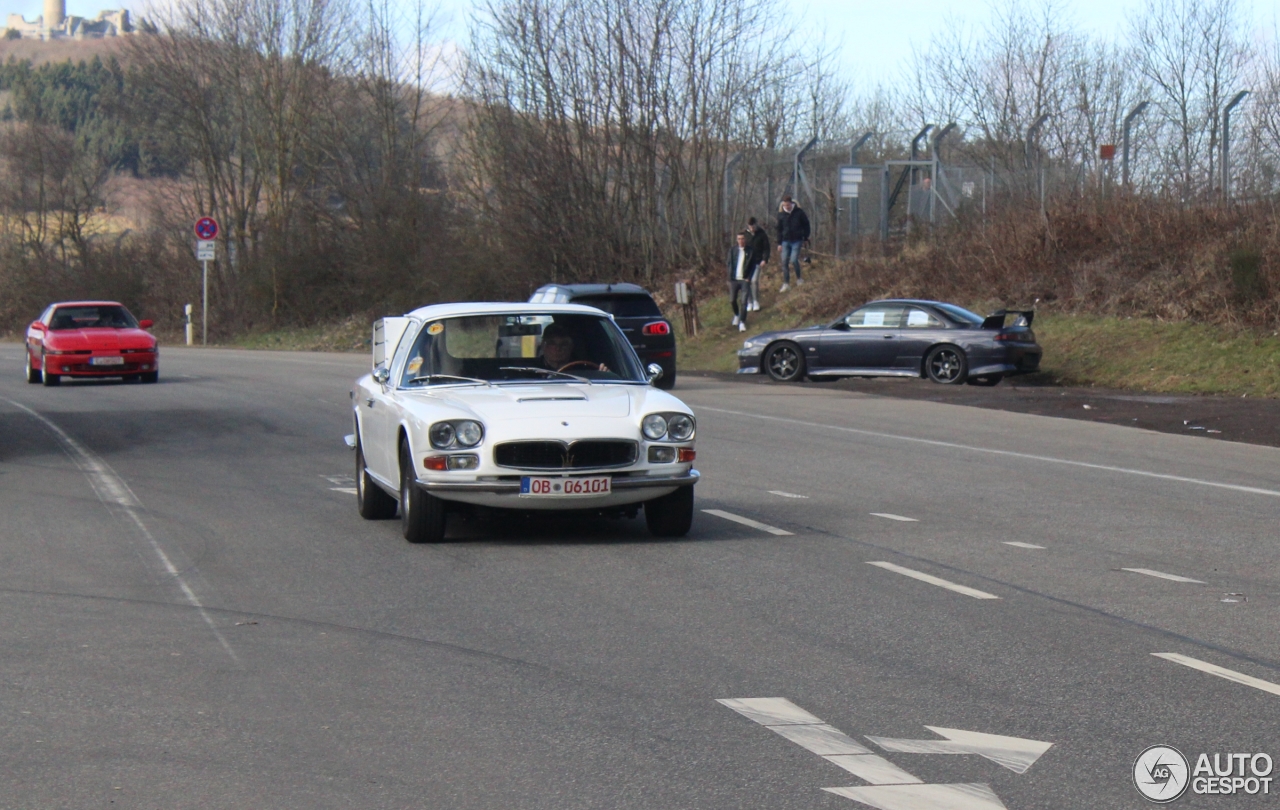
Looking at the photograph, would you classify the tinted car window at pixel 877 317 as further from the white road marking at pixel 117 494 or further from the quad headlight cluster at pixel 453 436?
the quad headlight cluster at pixel 453 436

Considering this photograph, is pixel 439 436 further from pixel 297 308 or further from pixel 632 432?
pixel 297 308

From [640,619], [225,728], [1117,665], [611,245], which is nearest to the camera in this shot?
[225,728]

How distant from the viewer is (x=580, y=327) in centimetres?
1060

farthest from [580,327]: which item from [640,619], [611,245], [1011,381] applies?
[611,245]

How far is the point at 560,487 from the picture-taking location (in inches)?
355

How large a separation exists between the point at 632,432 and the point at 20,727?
451 centimetres

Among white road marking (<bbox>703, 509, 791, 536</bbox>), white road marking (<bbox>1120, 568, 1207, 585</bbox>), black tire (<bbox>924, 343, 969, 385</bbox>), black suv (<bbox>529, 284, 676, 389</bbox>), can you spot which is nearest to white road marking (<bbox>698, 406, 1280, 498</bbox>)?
black suv (<bbox>529, 284, 676, 389</bbox>)

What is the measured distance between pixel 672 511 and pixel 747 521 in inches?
42.5

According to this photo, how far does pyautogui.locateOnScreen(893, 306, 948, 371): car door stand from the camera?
80.9 feet

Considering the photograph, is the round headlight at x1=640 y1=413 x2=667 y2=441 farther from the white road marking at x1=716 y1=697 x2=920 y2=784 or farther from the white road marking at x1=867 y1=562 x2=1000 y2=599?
the white road marking at x1=716 y1=697 x2=920 y2=784

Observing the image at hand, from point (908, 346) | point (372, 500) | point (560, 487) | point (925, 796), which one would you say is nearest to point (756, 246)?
point (908, 346)

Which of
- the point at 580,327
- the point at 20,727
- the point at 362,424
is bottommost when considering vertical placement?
the point at 20,727

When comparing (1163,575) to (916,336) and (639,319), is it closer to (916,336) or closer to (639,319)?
(639,319)

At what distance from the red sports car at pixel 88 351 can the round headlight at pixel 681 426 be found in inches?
741
